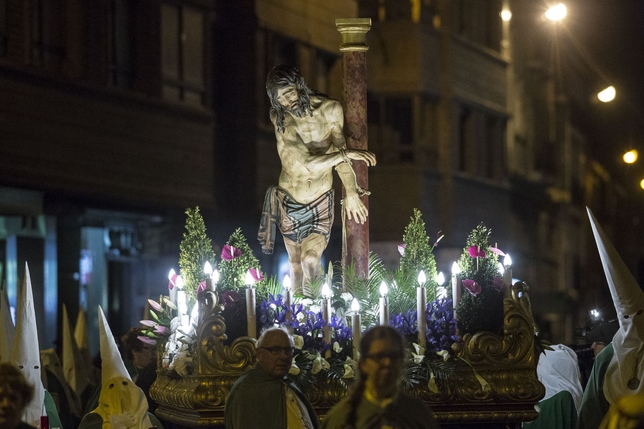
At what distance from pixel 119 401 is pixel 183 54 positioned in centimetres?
1652

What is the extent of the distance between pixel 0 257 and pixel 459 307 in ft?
42.1

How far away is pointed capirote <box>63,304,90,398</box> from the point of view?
50.6 ft

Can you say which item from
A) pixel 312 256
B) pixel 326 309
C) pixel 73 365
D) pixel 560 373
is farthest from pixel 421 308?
pixel 73 365

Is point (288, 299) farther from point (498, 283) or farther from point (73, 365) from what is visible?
point (73, 365)

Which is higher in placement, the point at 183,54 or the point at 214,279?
the point at 183,54

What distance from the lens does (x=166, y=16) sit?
83.4 feet

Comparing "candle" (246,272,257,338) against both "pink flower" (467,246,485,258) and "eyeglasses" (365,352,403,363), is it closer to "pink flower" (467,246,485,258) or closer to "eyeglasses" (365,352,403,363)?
"pink flower" (467,246,485,258)

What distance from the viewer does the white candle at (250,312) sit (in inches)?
407

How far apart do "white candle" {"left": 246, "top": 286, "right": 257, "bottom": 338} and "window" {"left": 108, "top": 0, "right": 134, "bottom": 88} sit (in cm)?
1406

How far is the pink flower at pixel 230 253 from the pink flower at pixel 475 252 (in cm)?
159

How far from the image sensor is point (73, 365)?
15.6 m

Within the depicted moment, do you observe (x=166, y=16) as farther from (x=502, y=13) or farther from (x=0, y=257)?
(x=502, y=13)

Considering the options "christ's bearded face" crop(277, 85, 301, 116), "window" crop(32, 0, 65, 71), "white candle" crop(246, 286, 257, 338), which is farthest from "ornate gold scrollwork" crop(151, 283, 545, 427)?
"window" crop(32, 0, 65, 71)

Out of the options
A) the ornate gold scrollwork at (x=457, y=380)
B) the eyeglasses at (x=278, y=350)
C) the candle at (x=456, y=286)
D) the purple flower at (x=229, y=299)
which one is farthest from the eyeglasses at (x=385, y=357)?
the candle at (x=456, y=286)
